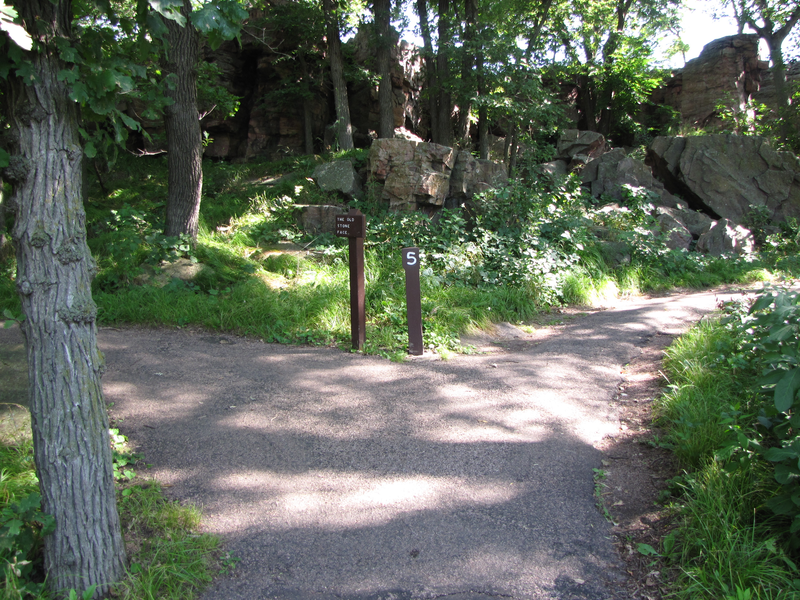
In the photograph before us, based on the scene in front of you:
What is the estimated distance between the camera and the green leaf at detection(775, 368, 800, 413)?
8.78ft

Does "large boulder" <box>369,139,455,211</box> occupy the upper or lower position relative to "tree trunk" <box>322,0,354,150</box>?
lower

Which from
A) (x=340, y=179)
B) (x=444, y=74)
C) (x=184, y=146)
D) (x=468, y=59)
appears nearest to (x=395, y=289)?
(x=184, y=146)

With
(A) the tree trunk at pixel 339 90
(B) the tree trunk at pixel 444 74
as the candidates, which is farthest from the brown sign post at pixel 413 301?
(A) the tree trunk at pixel 339 90

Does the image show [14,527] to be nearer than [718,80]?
Yes

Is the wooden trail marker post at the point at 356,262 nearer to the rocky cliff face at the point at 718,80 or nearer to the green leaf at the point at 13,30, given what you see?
the green leaf at the point at 13,30

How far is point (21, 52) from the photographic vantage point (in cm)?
240

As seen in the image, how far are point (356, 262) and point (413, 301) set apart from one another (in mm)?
798

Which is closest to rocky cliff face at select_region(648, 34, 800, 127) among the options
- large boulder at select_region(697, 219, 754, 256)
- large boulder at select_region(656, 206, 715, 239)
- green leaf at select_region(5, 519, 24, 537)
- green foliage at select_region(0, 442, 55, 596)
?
large boulder at select_region(656, 206, 715, 239)

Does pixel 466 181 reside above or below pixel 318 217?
above

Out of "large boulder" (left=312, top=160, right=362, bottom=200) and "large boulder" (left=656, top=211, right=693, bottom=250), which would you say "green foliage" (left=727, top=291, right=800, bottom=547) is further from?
"large boulder" (left=656, top=211, right=693, bottom=250)

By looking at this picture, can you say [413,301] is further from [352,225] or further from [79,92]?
[79,92]

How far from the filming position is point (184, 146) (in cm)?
873

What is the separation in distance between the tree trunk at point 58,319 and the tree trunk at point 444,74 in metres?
11.2

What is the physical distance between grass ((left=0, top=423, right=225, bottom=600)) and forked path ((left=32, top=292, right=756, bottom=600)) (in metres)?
0.12
